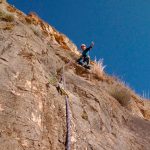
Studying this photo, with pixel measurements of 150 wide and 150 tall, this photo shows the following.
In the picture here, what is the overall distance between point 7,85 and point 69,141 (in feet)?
5.60

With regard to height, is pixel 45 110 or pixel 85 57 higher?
pixel 85 57

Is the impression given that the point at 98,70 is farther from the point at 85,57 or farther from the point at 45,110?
the point at 45,110

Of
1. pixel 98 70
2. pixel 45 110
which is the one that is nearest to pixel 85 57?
pixel 98 70

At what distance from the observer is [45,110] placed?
7.23 m

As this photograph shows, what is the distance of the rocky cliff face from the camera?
20.3ft

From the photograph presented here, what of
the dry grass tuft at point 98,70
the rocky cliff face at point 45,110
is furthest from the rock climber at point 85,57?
the rocky cliff face at point 45,110

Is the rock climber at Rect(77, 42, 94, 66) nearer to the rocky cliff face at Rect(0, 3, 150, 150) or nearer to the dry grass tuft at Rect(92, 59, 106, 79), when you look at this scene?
the dry grass tuft at Rect(92, 59, 106, 79)

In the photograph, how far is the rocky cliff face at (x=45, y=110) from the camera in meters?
6.19

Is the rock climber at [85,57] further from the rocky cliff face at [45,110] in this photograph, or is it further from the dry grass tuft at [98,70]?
the rocky cliff face at [45,110]

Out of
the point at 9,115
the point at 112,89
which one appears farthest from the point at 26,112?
the point at 112,89

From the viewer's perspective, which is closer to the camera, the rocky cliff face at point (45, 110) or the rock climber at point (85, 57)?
the rocky cliff face at point (45, 110)

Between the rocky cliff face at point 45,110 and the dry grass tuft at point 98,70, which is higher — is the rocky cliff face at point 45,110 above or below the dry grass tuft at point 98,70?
below

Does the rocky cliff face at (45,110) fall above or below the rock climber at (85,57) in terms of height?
below

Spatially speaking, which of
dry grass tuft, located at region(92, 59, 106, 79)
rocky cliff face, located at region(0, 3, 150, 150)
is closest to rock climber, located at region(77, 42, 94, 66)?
dry grass tuft, located at region(92, 59, 106, 79)
